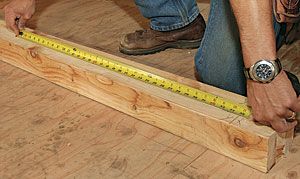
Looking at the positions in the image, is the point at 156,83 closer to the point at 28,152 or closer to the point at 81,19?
the point at 28,152

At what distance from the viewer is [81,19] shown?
2846 mm

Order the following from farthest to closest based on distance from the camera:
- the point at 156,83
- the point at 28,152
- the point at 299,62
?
the point at 299,62 → the point at 156,83 → the point at 28,152

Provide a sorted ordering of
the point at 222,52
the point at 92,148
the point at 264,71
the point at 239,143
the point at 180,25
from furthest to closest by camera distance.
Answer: the point at 180,25
the point at 222,52
the point at 92,148
the point at 239,143
the point at 264,71

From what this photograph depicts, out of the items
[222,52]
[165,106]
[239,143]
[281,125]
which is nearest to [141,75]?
[165,106]

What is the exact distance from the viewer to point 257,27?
48.6 inches

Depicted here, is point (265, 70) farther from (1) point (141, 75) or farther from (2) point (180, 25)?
(2) point (180, 25)

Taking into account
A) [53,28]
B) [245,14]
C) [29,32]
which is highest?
[245,14]

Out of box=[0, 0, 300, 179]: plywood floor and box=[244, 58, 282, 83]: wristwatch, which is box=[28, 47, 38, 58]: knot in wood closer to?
box=[0, 0, 300, 179]: plywood floor

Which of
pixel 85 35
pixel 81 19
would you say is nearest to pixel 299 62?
pixel 85 35

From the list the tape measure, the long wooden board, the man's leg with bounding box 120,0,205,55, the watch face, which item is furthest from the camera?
the man's leg with bounding box 120,0,205,55

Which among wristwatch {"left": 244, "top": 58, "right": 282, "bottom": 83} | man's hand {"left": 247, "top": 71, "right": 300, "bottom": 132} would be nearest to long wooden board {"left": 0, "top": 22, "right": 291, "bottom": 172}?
man's hand {"left": 247, "top": 71, "right": 300, "bottom": 132}

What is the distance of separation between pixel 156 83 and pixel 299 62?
30.8 inches

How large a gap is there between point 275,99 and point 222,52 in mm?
532

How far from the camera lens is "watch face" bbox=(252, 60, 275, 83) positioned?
4.04 ft
